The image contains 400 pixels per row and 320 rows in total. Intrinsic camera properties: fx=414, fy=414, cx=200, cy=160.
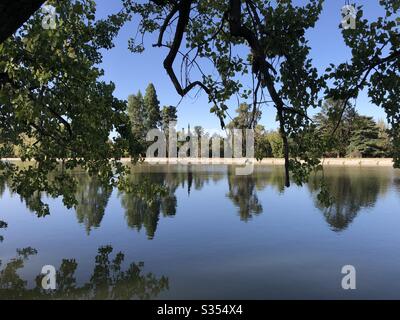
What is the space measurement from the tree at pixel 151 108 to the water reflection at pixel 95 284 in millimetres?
Answer: 72669

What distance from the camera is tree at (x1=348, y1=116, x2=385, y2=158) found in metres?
66.0

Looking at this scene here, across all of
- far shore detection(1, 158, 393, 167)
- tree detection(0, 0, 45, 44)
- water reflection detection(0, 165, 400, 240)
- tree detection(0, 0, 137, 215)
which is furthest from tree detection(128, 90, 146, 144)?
tree detection(0, 0, 45, 44)

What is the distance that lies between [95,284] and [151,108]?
76393mm

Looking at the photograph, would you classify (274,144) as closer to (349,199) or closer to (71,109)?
(349,199)

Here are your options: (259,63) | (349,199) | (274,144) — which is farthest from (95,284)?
(274,144)

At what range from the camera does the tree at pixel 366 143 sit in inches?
2598

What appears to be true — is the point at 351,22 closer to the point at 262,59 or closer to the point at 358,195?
the point at 262,59

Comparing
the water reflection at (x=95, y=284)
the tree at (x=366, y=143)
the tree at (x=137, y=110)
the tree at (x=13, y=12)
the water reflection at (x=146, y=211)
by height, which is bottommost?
the water reflection at (x=95, y=284)

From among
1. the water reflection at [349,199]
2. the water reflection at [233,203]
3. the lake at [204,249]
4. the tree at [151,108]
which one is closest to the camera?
the lake at [204,249]

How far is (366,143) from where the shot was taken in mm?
66125

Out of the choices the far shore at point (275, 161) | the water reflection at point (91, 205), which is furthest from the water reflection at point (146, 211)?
the far shore at point (275, 161)

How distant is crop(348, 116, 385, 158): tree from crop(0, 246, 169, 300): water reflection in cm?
6056

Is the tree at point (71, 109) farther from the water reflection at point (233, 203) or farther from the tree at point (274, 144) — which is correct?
the tree at point (274, 144)

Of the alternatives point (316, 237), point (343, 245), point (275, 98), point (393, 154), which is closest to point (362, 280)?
point (343, 245)
